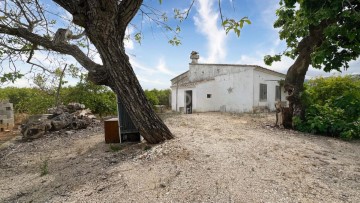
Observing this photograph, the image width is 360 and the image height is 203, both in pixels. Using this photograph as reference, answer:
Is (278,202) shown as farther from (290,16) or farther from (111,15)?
(290,16)

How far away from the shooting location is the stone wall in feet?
30.6

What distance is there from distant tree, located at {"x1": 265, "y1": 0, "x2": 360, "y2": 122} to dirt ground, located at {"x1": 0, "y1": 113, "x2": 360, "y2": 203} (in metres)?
2.80

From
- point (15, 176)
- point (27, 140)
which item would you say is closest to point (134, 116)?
point (15, 176)

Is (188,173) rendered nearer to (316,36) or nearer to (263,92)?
(316,36)

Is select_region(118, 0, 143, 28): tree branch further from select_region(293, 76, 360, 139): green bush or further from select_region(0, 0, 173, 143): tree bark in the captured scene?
select_region(293, 76, 360, 139): green bush

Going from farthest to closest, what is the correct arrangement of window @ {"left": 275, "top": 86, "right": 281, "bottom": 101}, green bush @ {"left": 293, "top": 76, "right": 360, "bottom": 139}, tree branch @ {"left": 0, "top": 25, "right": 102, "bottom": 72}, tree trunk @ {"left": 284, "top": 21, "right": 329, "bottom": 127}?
window @ {"left": 275, "top": 86, "right": 281, "bottom": 101}
tree trunk @ {"left": 284, "top": 21, "right": 329, "bottom": 127}
green bush @ {"left": 293, "top": 76, "right": 360, "bottom": 139}
tree branch @ {"left": 0, "top": 25, "right": 102, "bottom": 72}

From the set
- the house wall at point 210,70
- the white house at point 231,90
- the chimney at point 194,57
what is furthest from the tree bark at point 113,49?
the chimney at point 194,57

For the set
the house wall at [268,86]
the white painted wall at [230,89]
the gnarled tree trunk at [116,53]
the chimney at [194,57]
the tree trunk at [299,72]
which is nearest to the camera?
the gnarled tree trunk at [116,53]

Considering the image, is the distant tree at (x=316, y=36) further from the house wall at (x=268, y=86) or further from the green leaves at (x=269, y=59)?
the house wall at (x=268, y=86)

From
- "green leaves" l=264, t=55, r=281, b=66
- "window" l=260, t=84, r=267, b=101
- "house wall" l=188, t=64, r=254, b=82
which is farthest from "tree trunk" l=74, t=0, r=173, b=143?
"window" l=260, t=84, r=267, b=101

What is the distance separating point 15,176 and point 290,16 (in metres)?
9.09

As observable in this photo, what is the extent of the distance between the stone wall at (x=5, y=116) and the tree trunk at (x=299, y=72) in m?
11.1

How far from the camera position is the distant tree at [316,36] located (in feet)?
18.8

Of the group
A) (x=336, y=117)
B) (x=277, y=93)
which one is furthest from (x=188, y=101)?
(x=336, y=117)
